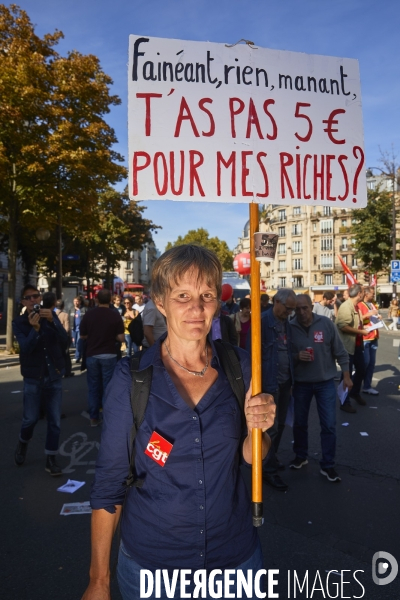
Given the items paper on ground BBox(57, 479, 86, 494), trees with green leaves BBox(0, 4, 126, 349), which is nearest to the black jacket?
paper on ground BBox(57, 479, 86, 494)

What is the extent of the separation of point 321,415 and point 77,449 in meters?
3.04

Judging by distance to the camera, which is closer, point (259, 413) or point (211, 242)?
point (259, 413)

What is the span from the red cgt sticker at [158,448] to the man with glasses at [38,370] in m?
3.75

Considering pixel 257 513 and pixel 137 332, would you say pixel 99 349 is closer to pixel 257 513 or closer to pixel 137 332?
pixel 137 332

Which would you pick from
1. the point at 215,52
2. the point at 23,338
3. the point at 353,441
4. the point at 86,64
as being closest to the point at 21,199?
the point at 86,64

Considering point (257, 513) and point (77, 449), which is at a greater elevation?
point (257, 513)

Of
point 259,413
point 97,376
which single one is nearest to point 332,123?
point 259,413

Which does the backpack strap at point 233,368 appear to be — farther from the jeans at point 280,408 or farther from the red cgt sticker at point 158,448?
the jeans at point 280,408

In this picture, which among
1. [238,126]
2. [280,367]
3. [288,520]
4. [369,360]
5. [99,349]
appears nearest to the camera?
[238,126]

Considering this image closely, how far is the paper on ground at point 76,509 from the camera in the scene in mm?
4219

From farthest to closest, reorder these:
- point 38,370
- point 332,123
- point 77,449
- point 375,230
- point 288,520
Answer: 1. point 375,230
2. point 77,449
3. point 38,370
4. point 288,520
5. point 332,123

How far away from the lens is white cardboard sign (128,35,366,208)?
7.35 feet

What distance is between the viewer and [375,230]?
33594 mm

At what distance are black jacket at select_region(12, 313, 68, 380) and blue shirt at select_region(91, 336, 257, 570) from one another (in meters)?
3.71
